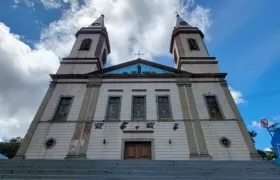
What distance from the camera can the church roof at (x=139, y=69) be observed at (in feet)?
45.5

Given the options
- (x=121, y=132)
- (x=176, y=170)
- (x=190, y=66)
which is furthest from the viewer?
(x=190, y=66)

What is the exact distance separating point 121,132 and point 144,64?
22.0 feet

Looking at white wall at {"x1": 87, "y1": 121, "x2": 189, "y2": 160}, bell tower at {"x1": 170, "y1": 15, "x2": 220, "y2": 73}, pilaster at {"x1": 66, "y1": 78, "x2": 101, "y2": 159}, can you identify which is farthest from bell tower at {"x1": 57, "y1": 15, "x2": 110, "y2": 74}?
bell tower at {"x1": 170, "y1": 15, "x2": 220, "y2": 73}

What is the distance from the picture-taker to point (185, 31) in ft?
59.7

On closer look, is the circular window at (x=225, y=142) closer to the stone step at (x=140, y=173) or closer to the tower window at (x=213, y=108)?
the tower window at (x=213, y=108)

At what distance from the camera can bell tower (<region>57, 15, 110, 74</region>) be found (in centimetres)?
1455

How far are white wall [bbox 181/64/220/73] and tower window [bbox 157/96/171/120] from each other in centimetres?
395

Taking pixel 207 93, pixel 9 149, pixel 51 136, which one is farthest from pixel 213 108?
pixel 9 149

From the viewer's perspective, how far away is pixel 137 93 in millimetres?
12555

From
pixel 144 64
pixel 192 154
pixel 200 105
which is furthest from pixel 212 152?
pixel 144 64

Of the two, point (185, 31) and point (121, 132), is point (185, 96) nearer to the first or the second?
point (121, 132)

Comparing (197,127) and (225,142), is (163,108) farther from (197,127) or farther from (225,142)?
(225,142)

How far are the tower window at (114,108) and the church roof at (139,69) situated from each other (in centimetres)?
263

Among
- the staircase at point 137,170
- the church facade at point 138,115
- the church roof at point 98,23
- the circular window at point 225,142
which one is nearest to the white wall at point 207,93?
the church facade at point 138,115
